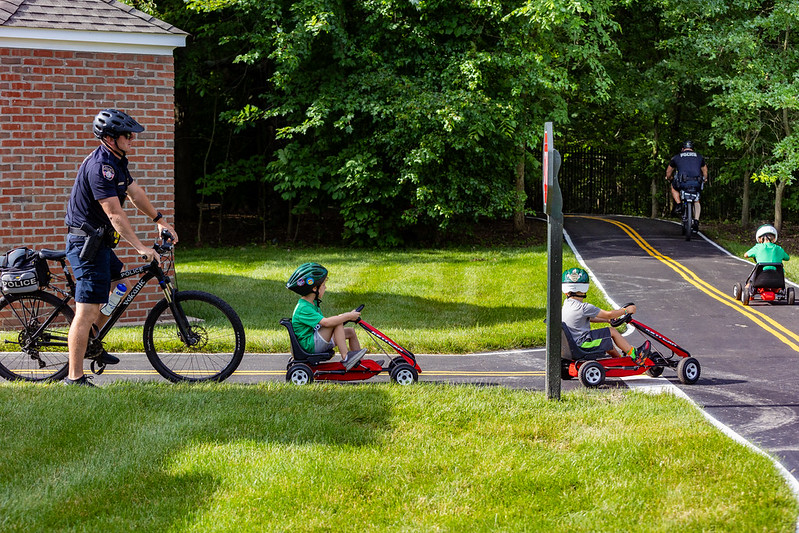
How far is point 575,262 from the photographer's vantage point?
17.2m

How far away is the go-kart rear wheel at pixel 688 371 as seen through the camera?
816 centimetres

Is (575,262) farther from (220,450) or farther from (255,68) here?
(220,450)

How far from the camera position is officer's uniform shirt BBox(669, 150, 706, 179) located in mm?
19922

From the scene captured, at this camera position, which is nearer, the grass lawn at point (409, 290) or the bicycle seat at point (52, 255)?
the bicycle seat at point (52, 255)

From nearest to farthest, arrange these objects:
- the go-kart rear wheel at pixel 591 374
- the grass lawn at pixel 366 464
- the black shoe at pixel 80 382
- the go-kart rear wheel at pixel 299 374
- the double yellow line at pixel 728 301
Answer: the grass lawn at pixel 366 464
the black shoe at pixel 80 382
the go-kart rear wheel at pixel 299 374
the go-kart rear wheel at pixel 591 374
the double yellow line at pixel 728 301

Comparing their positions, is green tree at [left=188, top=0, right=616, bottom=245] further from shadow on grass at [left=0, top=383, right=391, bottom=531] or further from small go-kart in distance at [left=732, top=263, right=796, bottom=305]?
shadow on grass at [left=0, top=383, right=391, bottom=531]

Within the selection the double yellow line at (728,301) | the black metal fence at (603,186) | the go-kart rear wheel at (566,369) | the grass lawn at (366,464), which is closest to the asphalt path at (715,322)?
the double yellow line at (728,301)

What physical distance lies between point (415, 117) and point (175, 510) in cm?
1466

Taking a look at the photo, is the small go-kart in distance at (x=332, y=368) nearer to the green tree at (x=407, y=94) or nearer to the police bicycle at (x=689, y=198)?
the green tree at (x=407, y=94)

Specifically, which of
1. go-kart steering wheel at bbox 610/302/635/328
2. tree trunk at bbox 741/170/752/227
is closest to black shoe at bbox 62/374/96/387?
go-kart steering wheel at bbox 610/302/635/328

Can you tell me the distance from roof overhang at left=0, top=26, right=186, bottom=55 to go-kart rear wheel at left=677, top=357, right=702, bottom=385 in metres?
7.23

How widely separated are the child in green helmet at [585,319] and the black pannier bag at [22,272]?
4.69 metres

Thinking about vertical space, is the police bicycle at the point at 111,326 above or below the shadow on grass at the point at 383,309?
above

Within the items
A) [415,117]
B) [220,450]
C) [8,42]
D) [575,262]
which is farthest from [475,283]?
[220,450]
